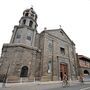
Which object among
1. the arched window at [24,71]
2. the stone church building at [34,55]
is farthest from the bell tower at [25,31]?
the arched window at [24,71]

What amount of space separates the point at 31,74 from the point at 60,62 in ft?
24.0

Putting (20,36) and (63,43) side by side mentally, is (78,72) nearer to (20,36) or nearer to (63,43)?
(63,43)

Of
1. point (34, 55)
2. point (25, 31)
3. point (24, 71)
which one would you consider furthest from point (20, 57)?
point (25, 31)

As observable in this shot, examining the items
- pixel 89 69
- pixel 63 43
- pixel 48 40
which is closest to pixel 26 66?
pixel 48 40

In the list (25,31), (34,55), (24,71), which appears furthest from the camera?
(25,31)

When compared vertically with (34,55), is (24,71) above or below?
below

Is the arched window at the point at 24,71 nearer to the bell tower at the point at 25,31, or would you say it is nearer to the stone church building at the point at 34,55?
the stone church building at the point at 34,55

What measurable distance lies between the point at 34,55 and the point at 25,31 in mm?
5381

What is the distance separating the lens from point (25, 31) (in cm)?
1864

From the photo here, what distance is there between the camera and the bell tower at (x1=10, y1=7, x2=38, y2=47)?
18016 mm

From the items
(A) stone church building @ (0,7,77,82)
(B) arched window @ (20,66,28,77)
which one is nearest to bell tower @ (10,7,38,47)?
(A) stone church building @ (0,7,77,82)

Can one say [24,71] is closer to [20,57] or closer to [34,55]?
[20,57]

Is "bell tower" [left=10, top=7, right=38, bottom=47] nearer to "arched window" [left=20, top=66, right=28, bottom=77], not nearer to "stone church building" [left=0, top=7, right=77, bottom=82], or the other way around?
"stone church building" [left=0, top=7, right=77, bottom=82]

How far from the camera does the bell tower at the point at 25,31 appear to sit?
18.0 m
